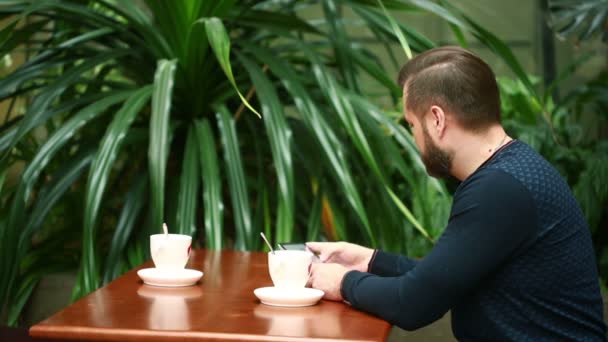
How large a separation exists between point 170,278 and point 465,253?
0.53 meters

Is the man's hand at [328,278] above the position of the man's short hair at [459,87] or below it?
below

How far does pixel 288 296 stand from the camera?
5.34 ft

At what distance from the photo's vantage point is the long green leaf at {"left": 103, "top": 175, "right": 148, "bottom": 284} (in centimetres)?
264

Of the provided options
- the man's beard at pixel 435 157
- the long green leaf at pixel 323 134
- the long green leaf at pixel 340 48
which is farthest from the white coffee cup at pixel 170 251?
the long green leaf at pixel 340 48

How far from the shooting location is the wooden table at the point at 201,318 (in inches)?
55.5

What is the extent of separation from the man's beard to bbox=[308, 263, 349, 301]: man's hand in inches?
10.0

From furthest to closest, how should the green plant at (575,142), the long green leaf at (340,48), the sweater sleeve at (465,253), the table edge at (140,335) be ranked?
the green plant at (575,142) → the long green leaf at (340,48) → the sweater sleeve at (465,253) → the table edge at (140,335)

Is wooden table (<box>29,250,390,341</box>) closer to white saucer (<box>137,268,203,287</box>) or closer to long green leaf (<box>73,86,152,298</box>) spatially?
white saucer (<box>137,268,203,287</box>)

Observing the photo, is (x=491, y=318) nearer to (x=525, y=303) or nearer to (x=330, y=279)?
(x=525, y=303)

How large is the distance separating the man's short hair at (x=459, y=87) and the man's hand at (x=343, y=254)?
34 centimetres

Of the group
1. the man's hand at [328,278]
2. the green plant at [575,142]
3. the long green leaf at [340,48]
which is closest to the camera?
the man's hand at [328,278]

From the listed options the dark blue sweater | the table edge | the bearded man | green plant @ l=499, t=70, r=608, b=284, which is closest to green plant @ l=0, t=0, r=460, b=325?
green plant @ l=499, t=70, r=608, b=284

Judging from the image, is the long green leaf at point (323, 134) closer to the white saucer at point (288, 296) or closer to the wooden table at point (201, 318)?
the wooden table at point (201, 318)

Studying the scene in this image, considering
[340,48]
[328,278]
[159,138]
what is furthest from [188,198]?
[328,278]
